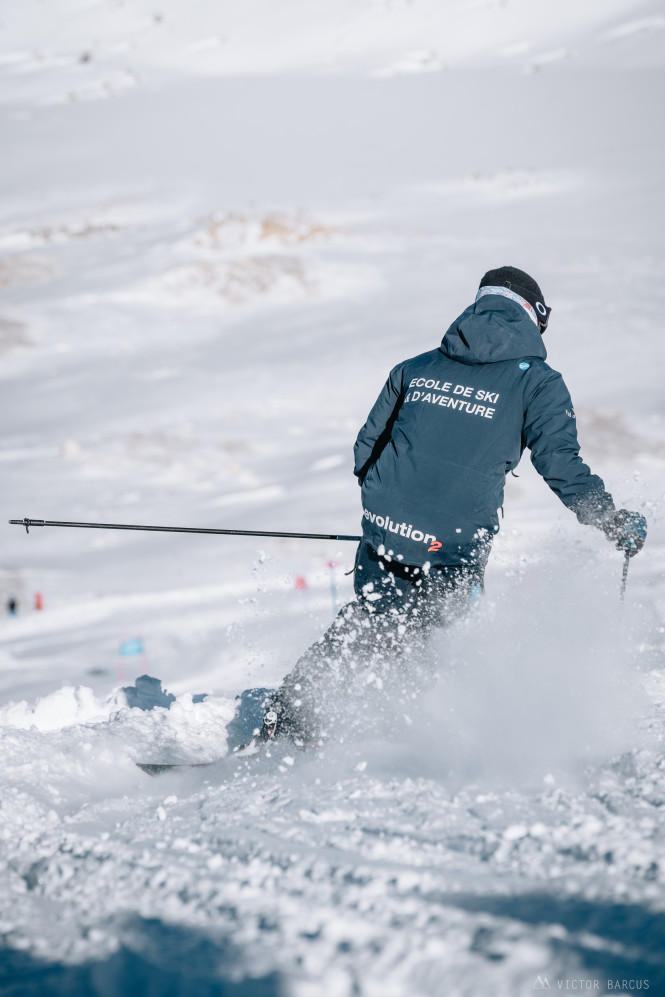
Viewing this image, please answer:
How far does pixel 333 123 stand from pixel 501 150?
770 cm

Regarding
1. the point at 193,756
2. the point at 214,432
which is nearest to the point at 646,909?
the point at 193,756

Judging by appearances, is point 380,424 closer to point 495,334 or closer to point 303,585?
point 495,334

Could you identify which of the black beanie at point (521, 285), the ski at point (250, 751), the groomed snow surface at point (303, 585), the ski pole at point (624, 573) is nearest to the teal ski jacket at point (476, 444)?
the black beanie at point (521, 285)

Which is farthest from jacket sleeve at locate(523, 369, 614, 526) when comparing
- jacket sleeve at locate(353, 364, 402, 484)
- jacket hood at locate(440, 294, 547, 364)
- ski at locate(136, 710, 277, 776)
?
ski at locate(136, 710, 277, 776)

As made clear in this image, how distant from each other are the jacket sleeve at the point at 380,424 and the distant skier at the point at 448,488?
7 cm

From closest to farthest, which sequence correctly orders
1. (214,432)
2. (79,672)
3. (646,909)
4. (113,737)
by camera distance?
(646,909)
(113,737)
(79,672)
(214,432)

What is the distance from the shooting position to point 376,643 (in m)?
2.82

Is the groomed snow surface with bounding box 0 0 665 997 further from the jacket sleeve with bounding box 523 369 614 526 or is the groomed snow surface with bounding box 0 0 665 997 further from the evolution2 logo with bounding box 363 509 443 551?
the jacket sleeve with bounding box 523 369 614 526

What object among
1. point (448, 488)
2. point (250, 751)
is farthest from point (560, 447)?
point (250, 751)

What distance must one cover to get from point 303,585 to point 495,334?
4735 millimetres

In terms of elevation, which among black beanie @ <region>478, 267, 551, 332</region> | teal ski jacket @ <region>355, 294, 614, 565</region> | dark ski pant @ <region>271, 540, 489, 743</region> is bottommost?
dark ski pant @ <region>271, 540, 489, 743</region>

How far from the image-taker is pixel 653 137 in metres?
27.1

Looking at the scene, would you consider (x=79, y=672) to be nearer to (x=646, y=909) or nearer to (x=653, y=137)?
(x=646, y=909)

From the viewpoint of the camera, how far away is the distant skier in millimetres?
2699
